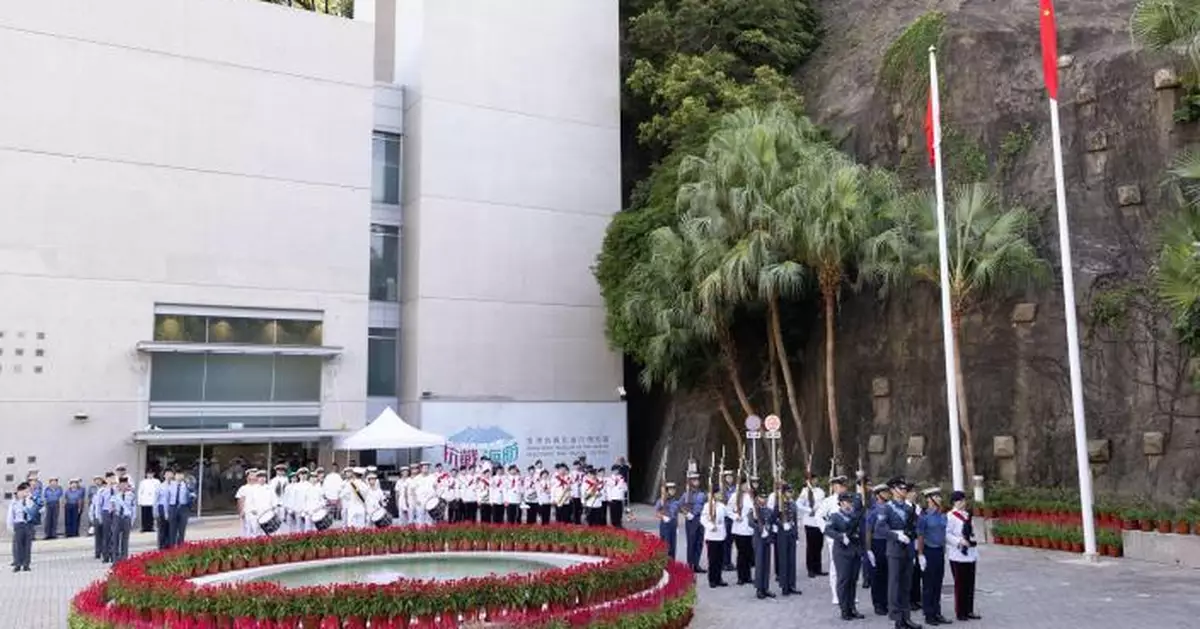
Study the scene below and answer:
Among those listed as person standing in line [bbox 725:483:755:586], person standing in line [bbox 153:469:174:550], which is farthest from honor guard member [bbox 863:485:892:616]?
person standing in line [bbox 153:469:174:550]

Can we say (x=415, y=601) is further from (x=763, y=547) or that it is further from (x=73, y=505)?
(x=73, y=505)

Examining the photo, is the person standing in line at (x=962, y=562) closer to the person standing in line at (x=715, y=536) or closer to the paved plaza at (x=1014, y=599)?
the paved plaza at (x=1014, y=599)

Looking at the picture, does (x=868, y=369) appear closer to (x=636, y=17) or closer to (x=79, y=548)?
(x=636, y=17)

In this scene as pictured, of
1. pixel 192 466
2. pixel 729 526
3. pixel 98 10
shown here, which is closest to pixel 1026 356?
pixel 729 526

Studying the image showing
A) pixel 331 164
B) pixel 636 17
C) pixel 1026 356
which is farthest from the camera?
pixel 636 17

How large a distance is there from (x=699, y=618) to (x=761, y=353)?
67.8 feet

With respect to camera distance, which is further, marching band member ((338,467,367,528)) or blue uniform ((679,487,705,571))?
marching band member ((338,467,367,528))

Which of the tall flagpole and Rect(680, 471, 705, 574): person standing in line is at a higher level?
the tall flagpole

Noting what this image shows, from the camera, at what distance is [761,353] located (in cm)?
3334

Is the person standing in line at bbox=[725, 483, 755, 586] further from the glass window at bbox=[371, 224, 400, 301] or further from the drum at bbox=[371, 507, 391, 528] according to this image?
the glass window at bbox=[371, 224, 400, 301]

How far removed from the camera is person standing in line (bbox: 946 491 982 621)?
1278 centimetres

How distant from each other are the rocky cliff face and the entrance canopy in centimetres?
1199

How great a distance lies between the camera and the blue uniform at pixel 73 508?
26031 mm

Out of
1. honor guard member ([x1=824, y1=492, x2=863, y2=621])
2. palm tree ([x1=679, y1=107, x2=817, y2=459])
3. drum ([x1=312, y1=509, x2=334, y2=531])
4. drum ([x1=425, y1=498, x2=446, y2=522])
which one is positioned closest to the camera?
honor guard member ([x1=824, y1=492, x2=863, y2=621])
